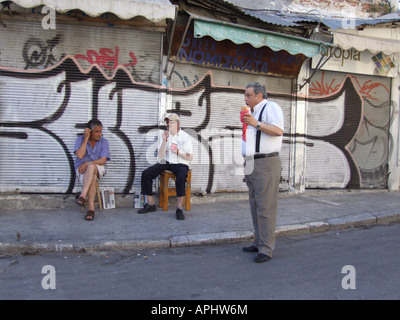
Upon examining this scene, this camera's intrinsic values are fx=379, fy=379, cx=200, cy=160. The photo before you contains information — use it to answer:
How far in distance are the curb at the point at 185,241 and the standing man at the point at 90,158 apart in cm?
116

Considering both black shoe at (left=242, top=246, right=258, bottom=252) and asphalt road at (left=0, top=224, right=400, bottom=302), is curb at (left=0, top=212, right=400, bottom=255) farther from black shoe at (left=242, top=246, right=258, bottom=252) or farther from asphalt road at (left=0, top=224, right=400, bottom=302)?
black shoe at (left=242, top=246, right=258, bottom=252)

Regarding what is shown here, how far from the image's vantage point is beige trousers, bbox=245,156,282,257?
441 centimetres

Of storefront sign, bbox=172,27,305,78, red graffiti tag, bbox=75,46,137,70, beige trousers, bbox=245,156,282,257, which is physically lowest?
beige trousers, bbox=245,156,282,257

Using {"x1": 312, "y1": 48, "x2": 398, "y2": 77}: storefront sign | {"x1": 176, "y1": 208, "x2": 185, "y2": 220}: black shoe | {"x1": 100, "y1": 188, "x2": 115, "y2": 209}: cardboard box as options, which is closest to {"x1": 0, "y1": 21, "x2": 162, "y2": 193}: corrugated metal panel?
{"x1": 100, "y1": 188, "x2": 115, "y2": 209}: cardboard box

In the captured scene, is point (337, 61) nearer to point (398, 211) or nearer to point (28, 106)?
point (398, 211)

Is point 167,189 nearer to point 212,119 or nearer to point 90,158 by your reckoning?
point 90,158

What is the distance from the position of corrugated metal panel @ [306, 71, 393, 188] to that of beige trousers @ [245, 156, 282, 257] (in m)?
4.47

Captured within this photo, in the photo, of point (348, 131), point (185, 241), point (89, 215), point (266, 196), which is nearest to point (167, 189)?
point (89, 215)

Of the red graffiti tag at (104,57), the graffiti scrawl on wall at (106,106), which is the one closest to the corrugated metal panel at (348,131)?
the graffiti scrawl on wall at (106,106)

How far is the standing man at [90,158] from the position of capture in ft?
20.0

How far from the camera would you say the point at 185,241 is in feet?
16.8

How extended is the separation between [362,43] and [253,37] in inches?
101

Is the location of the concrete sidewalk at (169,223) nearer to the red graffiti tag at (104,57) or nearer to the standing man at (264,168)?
the standing man at (264,168)
